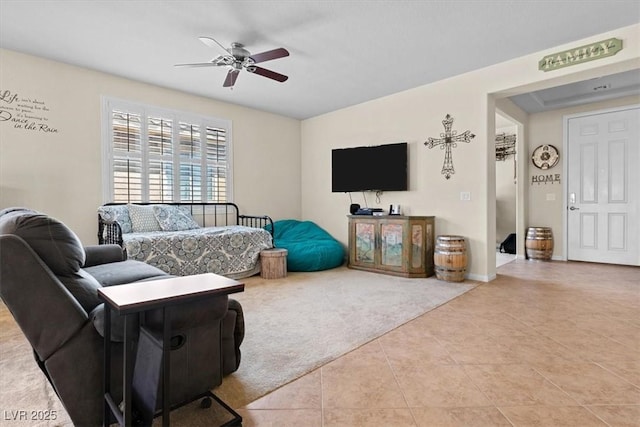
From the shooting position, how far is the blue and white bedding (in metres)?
3.52

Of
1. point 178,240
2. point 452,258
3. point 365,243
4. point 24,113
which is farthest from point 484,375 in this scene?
point 24,113

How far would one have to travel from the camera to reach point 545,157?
5684 mm

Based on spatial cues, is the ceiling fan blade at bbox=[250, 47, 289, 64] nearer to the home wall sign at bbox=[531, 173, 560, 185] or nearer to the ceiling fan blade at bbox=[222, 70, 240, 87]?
the ceiling fan blade at bbox=[222, 70, 240, 87]

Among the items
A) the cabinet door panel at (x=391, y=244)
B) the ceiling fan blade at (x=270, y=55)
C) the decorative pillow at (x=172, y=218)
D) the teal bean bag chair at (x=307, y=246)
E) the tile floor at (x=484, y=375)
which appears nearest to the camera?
the tile floor at (x=484, y=375)

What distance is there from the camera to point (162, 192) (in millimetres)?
4629

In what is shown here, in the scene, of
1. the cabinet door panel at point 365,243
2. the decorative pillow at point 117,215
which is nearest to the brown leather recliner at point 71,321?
the decorative pillow at point 117,215

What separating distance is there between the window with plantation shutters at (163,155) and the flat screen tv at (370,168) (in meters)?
1.79

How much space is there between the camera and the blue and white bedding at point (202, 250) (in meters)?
3.52

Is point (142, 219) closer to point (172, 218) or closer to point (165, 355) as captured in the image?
point (172, 218)

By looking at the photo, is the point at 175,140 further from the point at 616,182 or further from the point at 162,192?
the point at 616,182

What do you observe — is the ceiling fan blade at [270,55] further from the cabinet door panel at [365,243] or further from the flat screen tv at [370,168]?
the cabinet door panel at [365,243]

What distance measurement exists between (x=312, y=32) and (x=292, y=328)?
2649 mm

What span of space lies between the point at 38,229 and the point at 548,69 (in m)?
4.47

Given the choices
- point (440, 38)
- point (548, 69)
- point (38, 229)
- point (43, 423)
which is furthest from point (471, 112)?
point (43, 423)
